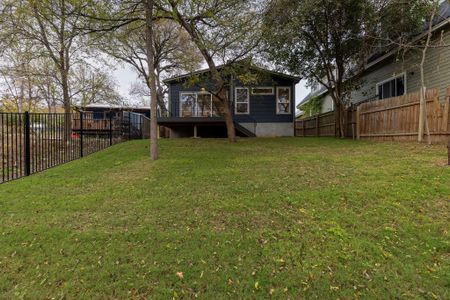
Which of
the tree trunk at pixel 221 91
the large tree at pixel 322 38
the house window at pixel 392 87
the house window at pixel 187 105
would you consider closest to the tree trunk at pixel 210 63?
the tree trunk at pixel 221 91

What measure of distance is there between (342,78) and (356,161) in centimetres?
900

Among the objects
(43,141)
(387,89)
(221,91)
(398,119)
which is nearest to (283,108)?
(387,89)

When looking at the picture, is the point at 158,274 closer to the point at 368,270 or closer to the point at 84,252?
the point at 84,252

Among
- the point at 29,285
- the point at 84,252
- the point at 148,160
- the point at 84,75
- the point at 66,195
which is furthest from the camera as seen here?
the point at 84,75

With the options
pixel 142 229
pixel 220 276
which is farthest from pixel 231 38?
pixel 220 276

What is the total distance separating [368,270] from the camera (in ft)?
9.62

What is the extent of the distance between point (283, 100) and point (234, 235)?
46.6 feet

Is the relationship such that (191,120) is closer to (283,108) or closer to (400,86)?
(283,108)

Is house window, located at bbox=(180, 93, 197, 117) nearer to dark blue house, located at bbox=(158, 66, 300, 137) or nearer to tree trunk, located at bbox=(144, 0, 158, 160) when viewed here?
dark blue house, located at bbox=(158, 66, 300, 137)

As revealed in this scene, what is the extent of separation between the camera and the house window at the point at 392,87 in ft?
42.8

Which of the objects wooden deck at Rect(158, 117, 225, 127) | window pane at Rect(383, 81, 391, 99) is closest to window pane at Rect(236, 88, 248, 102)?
wooden deck at Rect(158, 117, 225, 127)

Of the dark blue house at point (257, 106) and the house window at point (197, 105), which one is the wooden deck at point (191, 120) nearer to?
the dark blue house at point (257, 106)

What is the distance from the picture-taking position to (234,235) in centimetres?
364

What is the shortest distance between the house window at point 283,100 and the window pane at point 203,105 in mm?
4176
